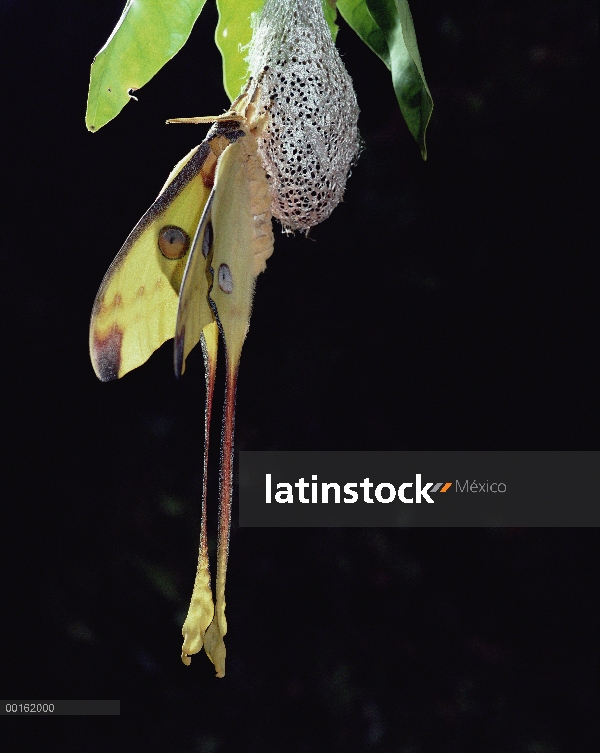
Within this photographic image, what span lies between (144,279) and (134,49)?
0.13 metres

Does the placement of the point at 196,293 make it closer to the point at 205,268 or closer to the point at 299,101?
the point at 205,268

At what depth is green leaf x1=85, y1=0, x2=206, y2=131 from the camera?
0.40 meters

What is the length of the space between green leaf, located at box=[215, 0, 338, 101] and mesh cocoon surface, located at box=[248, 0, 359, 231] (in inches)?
0.8

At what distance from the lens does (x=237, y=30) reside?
1.43ft

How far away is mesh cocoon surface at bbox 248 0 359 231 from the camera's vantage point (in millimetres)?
395

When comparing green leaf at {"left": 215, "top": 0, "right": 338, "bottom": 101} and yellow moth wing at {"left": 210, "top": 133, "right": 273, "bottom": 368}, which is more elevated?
green leaf at {"left": 215, "top": 0, "right": 338, "bottom": 101}

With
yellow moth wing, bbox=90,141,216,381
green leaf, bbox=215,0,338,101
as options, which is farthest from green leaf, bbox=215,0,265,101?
yellow moth wing, bbox=90,141,216,381

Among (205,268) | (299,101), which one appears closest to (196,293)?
(205,268)

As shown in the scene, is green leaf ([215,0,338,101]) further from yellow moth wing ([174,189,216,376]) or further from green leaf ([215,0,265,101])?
yellow moth wing ([174,189,216,376])

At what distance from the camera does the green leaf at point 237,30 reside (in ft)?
1.41

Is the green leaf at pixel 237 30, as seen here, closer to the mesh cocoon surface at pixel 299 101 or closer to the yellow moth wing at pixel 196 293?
the mesh cocoon surface at pixel 299 101

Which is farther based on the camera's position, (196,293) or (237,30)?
(237,30)

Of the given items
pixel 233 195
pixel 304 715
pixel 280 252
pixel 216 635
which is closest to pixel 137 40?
pixel 233 195

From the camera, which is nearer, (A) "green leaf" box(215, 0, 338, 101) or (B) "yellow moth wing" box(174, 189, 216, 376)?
(B) "yellow moth wing" box(174, 189, 216, 376)
